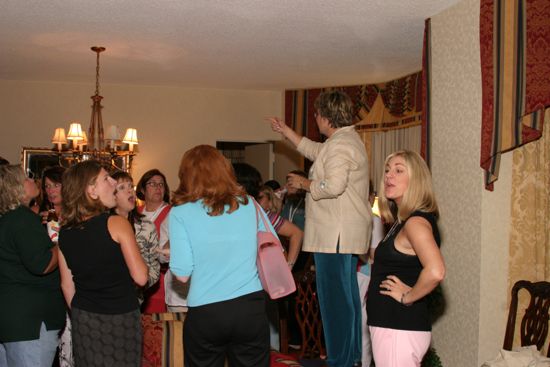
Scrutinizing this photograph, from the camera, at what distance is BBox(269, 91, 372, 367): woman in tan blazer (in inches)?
143

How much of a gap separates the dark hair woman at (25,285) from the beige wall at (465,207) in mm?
2466

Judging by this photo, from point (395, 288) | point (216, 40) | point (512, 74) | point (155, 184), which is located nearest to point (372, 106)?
point (216, 40)

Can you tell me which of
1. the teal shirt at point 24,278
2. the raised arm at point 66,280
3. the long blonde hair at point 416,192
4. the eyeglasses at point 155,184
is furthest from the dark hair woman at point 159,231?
the long blonde hair at point 416,192

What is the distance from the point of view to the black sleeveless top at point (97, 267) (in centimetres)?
262

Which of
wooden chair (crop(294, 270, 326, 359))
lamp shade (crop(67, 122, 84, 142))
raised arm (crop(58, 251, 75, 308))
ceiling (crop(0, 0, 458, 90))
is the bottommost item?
wooden chair (crop(294, 270, 326, 359))

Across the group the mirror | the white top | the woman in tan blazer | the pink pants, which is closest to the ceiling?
the mirror

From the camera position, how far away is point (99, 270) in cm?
263

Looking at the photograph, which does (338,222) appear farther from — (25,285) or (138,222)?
(25,285)

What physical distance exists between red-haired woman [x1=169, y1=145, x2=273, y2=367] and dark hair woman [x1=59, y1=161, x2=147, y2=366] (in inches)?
10.4

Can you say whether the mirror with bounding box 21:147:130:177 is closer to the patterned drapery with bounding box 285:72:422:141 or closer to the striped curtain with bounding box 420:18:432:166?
the patterned drapery with bounding box 285:72:422:141

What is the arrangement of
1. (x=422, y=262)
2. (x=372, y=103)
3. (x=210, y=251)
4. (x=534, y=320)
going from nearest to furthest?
(x=422, y=262) → (x=210, y=251) → (x=534, y=320) → (x=372, y=103)

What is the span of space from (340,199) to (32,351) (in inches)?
70.2

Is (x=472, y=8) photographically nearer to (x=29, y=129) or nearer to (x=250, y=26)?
(x=250, y=26)

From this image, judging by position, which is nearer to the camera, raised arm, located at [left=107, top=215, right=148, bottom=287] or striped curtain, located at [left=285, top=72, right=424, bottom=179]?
raised arm, located at [left=107, top=215, right=148, bottom=287]
